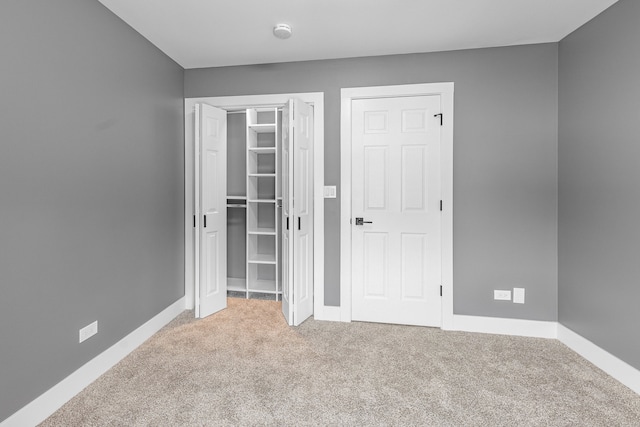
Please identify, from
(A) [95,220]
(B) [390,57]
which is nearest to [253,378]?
(A) [95,220]

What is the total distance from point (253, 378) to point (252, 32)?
260 centimetres

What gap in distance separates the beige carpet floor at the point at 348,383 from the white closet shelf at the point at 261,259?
3.01ft

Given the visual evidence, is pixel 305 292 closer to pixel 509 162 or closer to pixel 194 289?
pixel 194 289

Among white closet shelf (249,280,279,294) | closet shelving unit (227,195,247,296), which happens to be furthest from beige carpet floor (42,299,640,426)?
closet shelving unit (227,195,247,296)

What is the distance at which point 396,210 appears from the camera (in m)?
3.13

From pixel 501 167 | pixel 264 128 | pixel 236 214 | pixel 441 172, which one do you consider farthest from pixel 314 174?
pixel 501 167

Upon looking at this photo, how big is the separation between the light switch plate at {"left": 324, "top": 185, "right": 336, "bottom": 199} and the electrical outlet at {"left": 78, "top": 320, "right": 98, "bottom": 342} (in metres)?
2.08

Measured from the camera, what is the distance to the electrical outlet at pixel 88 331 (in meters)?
2.15

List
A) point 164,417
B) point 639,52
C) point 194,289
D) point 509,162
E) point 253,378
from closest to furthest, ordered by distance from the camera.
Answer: point 164,417, point 639,52, point 253,378, point 509,162, point 194,289

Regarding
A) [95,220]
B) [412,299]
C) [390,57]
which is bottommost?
[412,299]

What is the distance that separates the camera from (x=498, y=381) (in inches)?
86.3

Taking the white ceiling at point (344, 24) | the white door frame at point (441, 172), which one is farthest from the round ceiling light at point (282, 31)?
the white door frame at point (441, 172)

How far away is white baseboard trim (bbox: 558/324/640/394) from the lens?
82.8 inches

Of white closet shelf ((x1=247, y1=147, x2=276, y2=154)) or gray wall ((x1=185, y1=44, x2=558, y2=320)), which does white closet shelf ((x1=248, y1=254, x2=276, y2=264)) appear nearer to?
white closet shelf ((x1=247, y1=147, x2=276, y2=154))
